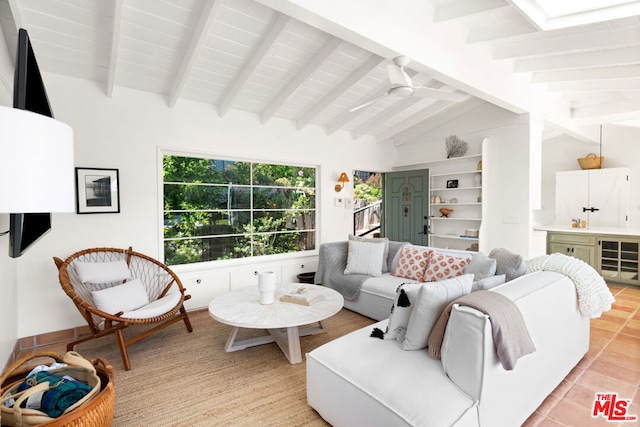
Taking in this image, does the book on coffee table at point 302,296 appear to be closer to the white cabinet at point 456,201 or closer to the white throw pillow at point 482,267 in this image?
the white throw pillow at point 482,267

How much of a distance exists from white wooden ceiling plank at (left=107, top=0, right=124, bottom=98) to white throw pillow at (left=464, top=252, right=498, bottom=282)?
348cm

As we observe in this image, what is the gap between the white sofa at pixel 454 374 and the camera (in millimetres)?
1499

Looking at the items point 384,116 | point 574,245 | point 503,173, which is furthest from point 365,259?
point 574,245

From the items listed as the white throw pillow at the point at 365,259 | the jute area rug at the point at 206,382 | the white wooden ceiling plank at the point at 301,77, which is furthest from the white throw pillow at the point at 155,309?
the white wooden ceiling plank at the point at 301,77

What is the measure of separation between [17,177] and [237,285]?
11.8 feet

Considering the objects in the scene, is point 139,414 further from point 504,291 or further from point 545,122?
point 545,122

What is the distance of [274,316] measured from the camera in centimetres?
260

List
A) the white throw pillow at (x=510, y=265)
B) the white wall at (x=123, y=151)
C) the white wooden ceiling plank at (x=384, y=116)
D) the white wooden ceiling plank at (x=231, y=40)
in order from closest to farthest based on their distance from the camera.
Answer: the white throw pillow at (x=510, y=265)
the white wooden ceiling plank at (x=231, y=40)
the white wall at (x=123, y=151)
the white wooden ceiling plank at (x=384, y=116)

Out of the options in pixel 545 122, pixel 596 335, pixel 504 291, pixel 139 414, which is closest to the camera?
pixel 504 291

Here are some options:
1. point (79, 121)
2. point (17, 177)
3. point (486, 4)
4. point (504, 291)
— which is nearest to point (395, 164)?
point (486, 4)

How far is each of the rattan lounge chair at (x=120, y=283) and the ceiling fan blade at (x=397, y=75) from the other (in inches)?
112

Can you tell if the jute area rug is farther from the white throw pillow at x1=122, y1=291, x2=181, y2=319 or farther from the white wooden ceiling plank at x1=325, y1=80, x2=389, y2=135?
the white wooden ceiling plank at x1=325, y1=80, x2=389, y2=135

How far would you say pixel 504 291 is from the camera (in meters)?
1.88

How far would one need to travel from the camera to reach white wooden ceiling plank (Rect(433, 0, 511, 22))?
2.54 m
